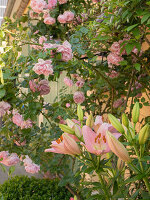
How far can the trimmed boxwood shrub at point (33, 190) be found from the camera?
312 centimetres

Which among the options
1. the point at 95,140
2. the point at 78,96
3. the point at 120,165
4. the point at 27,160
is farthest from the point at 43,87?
the point at 95,140

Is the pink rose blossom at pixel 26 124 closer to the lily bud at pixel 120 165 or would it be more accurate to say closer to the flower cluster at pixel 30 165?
the flower cluster at pixel 30 165

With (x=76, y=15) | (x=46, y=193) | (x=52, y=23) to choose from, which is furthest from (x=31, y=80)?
(x=46, y=193)

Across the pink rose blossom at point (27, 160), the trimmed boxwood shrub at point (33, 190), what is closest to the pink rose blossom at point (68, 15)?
the pink rose blossom at point (27, 160)

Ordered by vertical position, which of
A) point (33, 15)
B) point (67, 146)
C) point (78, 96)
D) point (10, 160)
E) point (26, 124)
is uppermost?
point (33, 15)

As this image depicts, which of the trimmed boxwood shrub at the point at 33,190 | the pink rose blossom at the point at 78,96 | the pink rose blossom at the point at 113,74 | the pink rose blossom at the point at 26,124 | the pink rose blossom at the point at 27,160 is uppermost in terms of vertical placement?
the pink rose blossom at the point at 113,74

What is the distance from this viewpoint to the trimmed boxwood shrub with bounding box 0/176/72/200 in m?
3.12

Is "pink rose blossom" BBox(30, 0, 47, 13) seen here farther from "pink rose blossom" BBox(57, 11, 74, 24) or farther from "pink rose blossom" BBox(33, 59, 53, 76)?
"pink rose blossom" BBox(33, 59, 53, 76)

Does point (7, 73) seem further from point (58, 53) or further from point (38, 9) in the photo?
point (38, 9)

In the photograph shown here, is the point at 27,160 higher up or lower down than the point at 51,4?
lower down

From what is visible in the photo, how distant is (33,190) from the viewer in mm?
3266

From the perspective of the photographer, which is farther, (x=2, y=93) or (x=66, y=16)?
(x=66, y=16)

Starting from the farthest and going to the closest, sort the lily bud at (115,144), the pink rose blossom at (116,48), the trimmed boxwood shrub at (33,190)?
the trimmed boxwood shrub at (33,190) → the pink rose blossom at (116,48) → the lily bud at (115,144)

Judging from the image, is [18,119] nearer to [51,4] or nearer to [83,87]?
[83,87]
